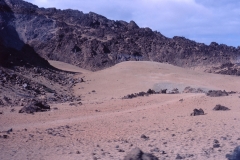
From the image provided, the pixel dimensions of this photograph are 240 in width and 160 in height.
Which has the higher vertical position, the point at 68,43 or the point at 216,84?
the point at 68,43

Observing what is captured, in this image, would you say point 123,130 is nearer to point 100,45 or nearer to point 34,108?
point 34,108

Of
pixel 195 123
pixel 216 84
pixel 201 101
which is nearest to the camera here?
pixel 195 123

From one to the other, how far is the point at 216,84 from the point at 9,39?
2293cm

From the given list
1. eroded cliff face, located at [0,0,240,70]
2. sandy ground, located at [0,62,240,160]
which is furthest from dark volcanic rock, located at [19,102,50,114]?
eroded cliff face, located at [0,0,240,70]

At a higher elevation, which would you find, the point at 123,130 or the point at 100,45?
the point at 100,45

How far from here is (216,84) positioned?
32.5 m

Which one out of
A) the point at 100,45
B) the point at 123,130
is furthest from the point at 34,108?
the point at 100,45

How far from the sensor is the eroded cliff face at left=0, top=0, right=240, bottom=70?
63125 millimetres

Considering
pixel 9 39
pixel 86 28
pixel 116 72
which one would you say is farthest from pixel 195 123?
pixel 86 28

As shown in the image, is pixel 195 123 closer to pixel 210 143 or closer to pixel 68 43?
pixel 210 143

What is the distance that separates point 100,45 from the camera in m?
63.7

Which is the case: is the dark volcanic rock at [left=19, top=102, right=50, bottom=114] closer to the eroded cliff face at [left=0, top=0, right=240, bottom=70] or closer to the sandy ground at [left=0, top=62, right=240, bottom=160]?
the sandy ground at [left=0, top=62, right=240, bottom=160]

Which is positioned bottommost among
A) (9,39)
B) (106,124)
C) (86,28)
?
(106,124)

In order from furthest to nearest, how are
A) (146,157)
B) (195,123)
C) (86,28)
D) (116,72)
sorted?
(86,28)
(116,72)
(195,123)
(146,157)
